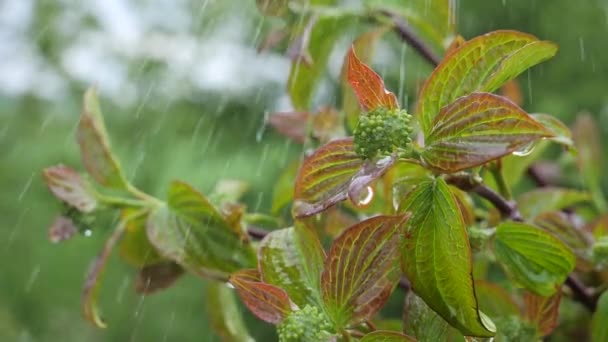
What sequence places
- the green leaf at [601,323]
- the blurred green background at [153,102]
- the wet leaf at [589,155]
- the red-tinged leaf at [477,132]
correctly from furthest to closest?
the blurred green background at [153,102]
the wet leaf at [589,155]
the green leaf at [601,323]
the red-tinged leaf at [477,132]

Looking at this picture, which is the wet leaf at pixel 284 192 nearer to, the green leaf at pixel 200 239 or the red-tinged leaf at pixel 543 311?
the green leaf at pixel 200 239

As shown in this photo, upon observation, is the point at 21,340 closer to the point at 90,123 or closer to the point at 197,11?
the point at 197,11

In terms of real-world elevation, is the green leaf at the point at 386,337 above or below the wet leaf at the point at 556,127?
below

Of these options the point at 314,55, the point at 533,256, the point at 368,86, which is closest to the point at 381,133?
the point at 368,86

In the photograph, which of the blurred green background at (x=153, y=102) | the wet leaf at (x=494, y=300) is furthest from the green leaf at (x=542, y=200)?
the blurred green background at (x=153, y=102)

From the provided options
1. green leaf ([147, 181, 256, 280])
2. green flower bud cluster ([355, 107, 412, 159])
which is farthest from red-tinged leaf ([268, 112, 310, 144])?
green flower bud cluster ([355, 107, 412, 159])
